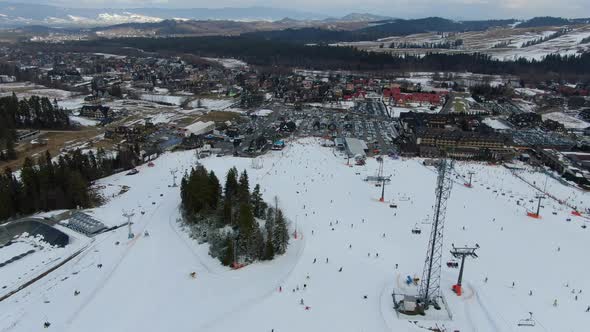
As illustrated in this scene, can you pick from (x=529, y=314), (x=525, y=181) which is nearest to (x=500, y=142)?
(x=525, y=181)

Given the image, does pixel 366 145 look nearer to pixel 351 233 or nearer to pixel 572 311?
pixel 351 233

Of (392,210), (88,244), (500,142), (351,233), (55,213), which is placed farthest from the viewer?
(500,142)

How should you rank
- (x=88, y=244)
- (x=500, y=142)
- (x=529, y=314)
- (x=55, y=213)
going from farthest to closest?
(x=500, y=142), (x=55, y=213), (x=88, y=244), (x=529, y=314)

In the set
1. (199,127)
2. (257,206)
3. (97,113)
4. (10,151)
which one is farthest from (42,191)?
(97,113)

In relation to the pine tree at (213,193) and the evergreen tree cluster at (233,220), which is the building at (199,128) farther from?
the pine tree at (213,193)

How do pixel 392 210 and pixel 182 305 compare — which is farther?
pixel 392 210

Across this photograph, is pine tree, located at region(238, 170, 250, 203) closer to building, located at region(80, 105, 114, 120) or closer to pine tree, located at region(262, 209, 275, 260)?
pine tree, located at region(262, 209, 275, 260)
